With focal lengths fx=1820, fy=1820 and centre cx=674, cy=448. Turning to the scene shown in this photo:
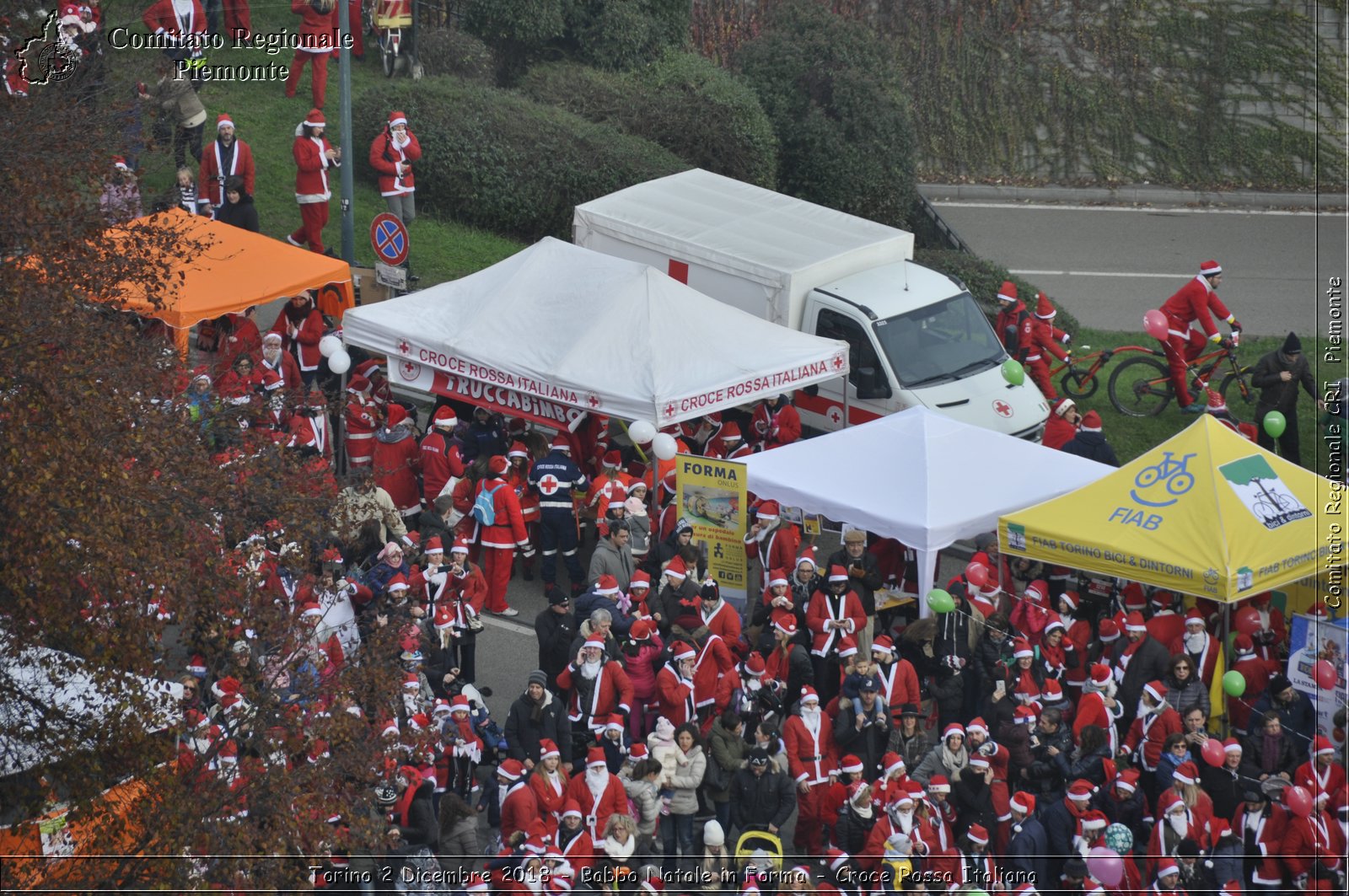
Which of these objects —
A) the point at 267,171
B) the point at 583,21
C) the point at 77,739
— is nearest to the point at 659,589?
the point at 77,739

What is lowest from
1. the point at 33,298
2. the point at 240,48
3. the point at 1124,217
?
the point at 1124,217

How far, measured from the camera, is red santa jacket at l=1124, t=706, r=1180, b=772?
1376cm

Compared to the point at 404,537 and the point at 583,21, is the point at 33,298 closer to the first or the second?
the point at 404,537

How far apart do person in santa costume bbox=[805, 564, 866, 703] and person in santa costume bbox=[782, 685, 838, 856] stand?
1.24m

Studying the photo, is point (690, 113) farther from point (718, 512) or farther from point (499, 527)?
point (718, 512)

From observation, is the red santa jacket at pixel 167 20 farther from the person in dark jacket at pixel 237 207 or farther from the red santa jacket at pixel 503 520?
the red santa jacket at pixel 503 520

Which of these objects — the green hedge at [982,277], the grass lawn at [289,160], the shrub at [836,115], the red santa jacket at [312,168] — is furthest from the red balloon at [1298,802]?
the shrub at [836,115]

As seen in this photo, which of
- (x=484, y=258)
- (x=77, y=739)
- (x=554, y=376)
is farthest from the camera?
(x=484, y=258)

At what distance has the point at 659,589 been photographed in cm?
1582

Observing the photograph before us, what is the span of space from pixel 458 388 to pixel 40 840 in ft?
25.6

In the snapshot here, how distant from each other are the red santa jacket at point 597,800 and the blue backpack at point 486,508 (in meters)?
4.01

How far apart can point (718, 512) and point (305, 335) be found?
5.87 metres

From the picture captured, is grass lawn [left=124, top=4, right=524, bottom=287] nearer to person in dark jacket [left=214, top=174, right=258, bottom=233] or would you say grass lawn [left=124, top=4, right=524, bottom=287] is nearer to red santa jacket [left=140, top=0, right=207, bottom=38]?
red santa jacket [left=140, top=0, right=207, bottom=38]

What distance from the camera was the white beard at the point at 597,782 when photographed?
43.2ft
